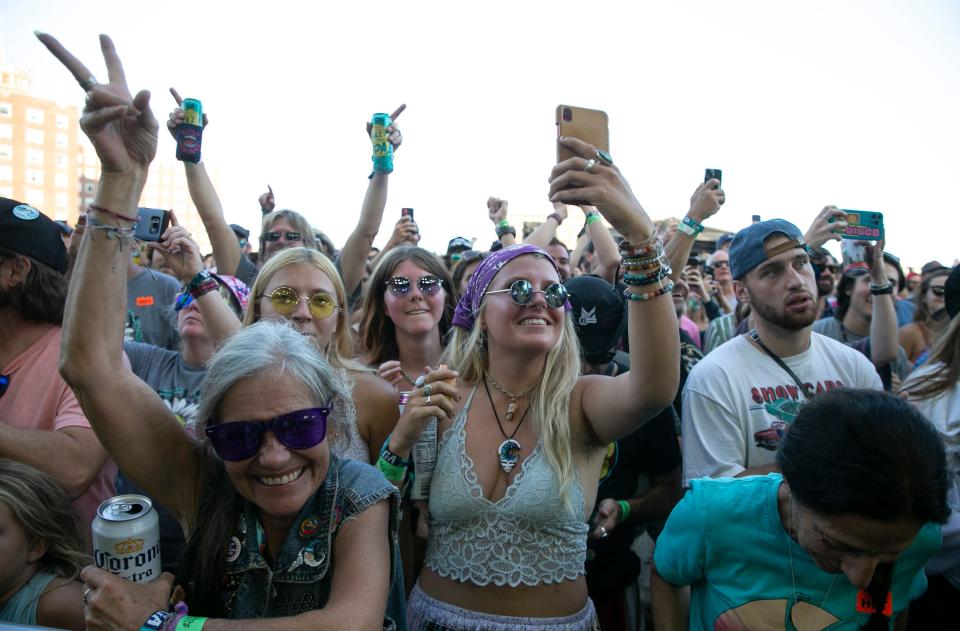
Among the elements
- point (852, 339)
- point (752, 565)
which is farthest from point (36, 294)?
point (852, 339)

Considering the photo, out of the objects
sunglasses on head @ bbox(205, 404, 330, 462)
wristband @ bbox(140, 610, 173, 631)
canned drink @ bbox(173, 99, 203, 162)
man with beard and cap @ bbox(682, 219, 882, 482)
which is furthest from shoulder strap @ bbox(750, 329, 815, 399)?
canned drink @ bbox(173, 99, 203, 162)

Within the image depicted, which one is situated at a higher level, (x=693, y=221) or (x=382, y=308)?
(x=693, y=221)

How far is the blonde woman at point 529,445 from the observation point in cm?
196

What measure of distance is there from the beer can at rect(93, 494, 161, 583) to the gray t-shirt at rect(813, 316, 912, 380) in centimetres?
437

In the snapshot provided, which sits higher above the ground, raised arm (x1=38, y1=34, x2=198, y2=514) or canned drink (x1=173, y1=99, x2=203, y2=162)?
canned drink (x1=173, y1=99, x2=203, y2=162)

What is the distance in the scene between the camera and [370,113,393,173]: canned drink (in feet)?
13.9

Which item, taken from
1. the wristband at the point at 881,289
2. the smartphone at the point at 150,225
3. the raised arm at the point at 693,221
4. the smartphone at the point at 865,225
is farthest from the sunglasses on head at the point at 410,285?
the wristband at the point at 881,289

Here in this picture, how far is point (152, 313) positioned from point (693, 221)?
3.84 m

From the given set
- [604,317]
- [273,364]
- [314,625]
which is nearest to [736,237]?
[604,317]

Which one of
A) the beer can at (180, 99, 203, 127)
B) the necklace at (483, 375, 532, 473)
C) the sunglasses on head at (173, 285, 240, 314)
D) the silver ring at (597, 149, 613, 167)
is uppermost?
the beer can at (180, 99, 203, 127)

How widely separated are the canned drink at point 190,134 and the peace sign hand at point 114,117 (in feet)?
7.67

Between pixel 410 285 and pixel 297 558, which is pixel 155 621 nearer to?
pixel 297 558

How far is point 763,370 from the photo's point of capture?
9.48ft

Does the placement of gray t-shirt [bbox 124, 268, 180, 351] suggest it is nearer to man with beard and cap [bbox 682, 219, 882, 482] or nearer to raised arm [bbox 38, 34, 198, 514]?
raised arm [bbox 38, 34, 198, 514]
